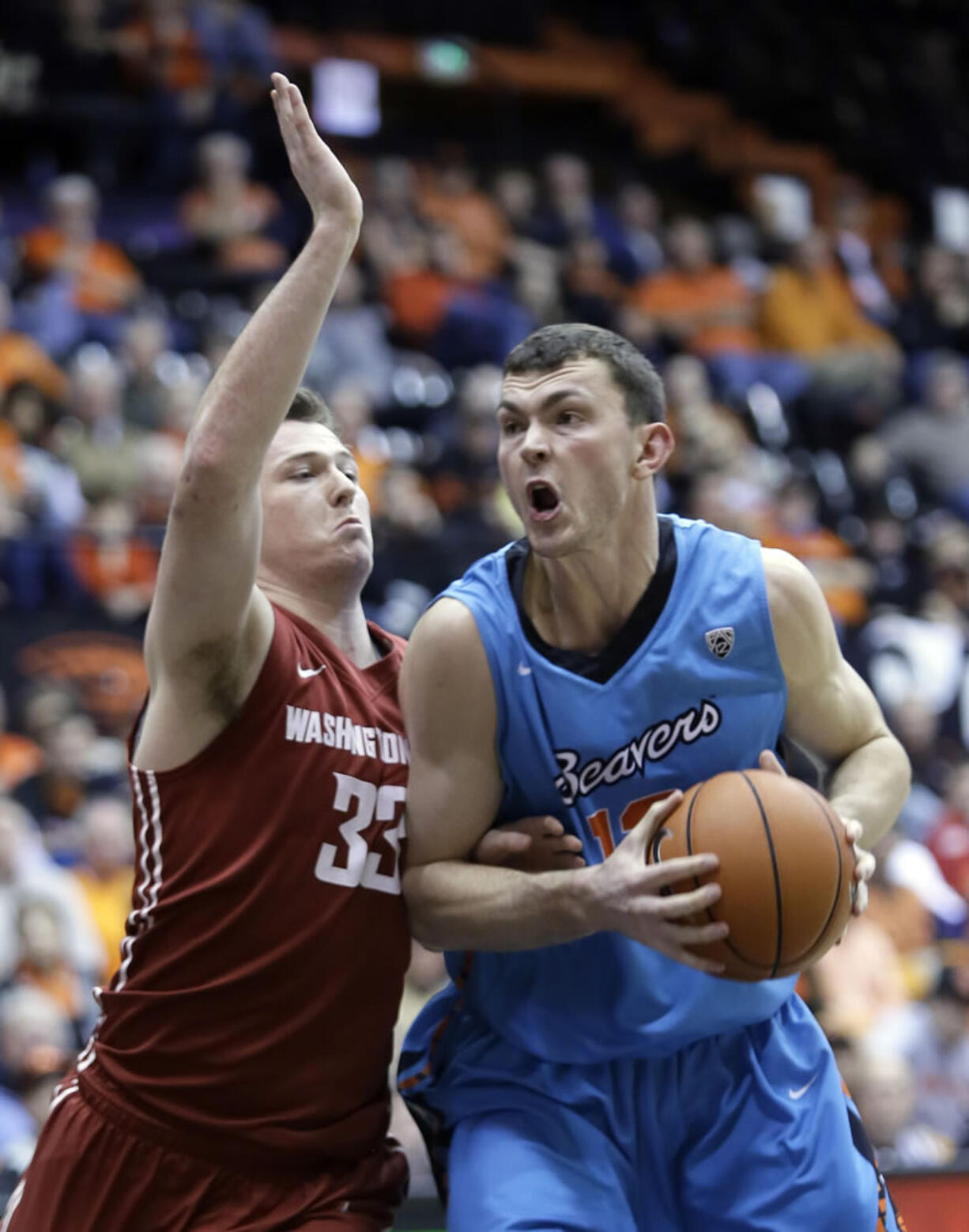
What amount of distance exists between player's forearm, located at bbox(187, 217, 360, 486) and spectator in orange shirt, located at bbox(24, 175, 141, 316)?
21.1 feet

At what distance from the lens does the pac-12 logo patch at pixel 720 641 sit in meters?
3.22

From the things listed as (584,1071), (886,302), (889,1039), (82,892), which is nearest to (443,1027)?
(584,1071)

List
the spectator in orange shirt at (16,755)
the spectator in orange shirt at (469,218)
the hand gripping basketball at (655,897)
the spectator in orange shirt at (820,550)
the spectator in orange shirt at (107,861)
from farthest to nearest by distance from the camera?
1. the spectator in orange shirt at (469,218)
2. the spectator in orange shirt at (820,550)
3. the spectator in orange shirt at (16,755)
4. the spectator in orange shirt at (107,861)
5. the hand gripping basketball at (655,897)

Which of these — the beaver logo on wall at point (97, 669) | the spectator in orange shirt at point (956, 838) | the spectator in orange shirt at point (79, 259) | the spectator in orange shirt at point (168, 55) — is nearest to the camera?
the beaver logo on wall at point (97, 669)

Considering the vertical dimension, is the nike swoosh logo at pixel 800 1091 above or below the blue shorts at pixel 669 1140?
above

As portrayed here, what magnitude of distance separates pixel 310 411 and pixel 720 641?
39.0 inches

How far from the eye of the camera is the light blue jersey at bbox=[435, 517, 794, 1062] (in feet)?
10.3

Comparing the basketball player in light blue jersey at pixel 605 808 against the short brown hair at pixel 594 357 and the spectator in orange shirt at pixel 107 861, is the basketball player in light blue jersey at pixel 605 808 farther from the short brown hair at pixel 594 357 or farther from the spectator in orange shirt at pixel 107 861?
the spectator in orange shirt at pixel 107 861

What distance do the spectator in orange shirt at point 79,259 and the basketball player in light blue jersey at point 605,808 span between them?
615cm

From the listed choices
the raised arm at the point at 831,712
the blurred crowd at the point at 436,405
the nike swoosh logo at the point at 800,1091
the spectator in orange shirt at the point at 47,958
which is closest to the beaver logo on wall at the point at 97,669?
the blurred crowd at the point at 436,405

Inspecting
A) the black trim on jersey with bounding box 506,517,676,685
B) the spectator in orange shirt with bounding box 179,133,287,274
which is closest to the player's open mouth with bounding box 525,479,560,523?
the black trim on jersey with bounding box 506,517,676,685

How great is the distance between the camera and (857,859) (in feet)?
9.70

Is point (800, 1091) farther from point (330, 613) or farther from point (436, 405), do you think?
point (436, 405)

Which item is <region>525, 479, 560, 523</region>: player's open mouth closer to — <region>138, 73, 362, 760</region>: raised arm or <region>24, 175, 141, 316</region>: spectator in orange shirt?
<region>138, 73, 362, 760</region>: raised arm
